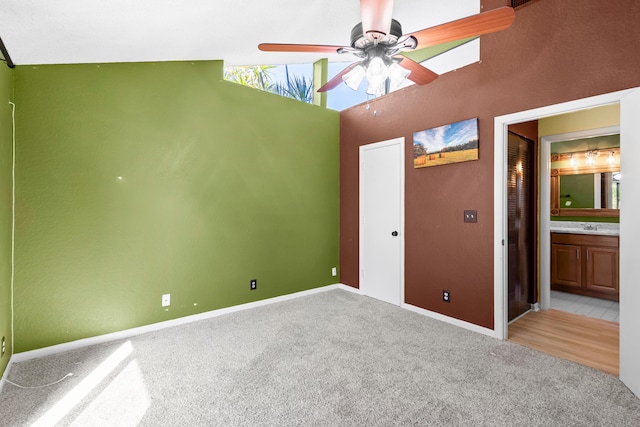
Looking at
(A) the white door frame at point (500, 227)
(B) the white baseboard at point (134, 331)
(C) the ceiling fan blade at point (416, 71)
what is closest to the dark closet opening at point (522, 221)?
(A) the white door frame at point (500, 227)

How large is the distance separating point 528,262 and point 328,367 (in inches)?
113

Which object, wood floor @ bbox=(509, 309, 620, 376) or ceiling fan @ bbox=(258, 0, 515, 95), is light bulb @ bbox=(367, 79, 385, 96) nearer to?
ceiling fan @ bbox=(258, 0, 515, 95)

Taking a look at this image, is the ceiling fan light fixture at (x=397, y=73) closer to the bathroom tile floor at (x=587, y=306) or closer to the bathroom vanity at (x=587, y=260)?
the bathroom tile floor at (x=587, y=306)

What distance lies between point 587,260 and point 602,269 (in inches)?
7.1

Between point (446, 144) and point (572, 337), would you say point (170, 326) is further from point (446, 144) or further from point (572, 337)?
point (572, 337)

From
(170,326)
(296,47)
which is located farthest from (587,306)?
(170,326)

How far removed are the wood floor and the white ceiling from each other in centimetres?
342

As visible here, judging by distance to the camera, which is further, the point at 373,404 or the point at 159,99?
the point at 159,99

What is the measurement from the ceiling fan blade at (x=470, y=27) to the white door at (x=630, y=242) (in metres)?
1.29

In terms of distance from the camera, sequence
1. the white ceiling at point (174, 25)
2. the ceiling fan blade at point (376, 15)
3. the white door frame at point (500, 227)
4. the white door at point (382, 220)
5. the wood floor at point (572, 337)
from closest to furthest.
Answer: the ceiling fan blade at point (376, 15) < the white ceiling at point (174, 25) < the wood floor at point (572, 337) < the white door frame at point (500, 227) < the white door at point (382, 220)

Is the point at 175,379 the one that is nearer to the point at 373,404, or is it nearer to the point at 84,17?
the point at 373,404

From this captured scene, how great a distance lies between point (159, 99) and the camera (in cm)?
301

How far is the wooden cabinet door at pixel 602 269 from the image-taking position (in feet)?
12.6

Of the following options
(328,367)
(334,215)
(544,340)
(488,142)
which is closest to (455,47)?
(488,142)
